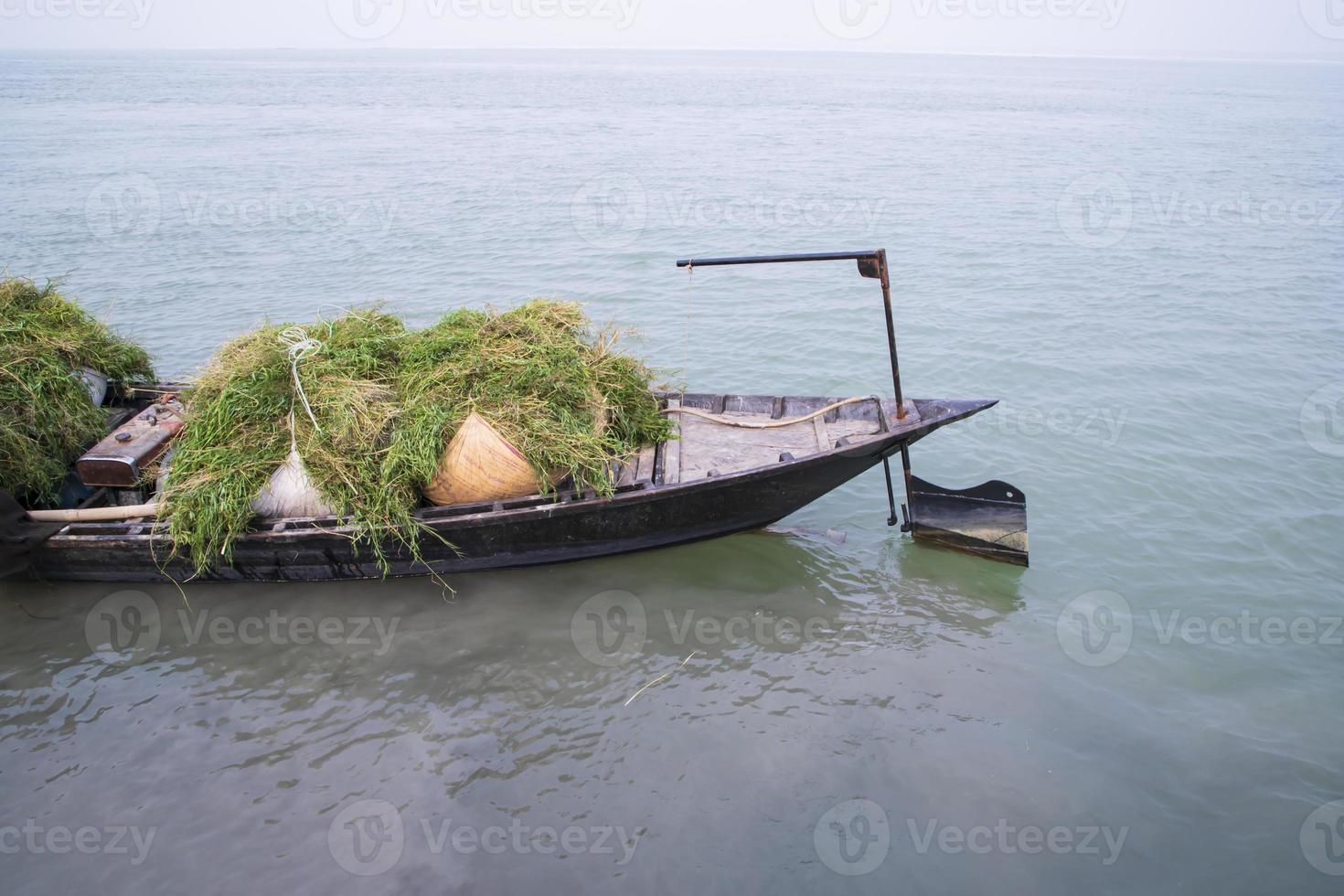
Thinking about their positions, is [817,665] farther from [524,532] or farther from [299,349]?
[299,349]

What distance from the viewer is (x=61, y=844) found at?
505 centimetres

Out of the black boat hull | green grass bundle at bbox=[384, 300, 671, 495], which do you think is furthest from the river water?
green grass bundle at bbox=[384, 300, 671, 495]

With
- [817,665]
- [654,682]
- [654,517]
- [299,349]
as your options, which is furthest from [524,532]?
[817,665]

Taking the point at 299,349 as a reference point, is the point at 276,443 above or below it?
below

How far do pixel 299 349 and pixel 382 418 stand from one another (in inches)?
41.6

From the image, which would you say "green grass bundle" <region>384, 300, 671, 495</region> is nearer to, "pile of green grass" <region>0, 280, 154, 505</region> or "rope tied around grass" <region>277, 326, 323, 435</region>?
"rope tied around grass" <region>277, 326, 323, 435</region>

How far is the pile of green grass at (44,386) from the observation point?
22.0ft

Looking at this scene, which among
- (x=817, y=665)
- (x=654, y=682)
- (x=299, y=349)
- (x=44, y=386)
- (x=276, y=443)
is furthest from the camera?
(x=44, y=386)

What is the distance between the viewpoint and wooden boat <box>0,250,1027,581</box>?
21.2 ft

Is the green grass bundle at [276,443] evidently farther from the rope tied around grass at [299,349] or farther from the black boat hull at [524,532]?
the black boat hull at [524,532]

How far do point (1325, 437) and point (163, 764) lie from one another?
11.7 m

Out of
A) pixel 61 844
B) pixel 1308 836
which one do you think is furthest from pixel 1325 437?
pixel 61 844

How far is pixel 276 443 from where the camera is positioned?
6562mm

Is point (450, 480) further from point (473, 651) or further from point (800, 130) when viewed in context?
point (800, 130)
